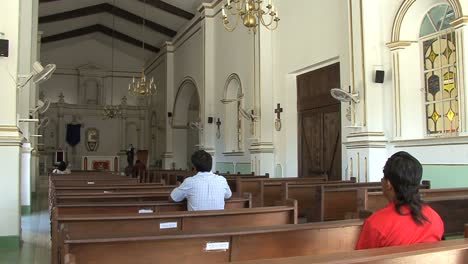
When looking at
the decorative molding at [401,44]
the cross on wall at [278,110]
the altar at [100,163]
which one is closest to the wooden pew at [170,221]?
the decorative molding at [401,44]

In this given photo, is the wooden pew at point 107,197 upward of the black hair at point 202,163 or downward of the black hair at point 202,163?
downward

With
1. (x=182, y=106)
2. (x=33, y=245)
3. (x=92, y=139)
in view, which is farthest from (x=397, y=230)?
(x=92, y=139)

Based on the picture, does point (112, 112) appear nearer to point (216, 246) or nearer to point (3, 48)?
point (3, 48)

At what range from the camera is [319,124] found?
30.7ft

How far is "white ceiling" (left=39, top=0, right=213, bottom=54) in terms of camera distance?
1555cm

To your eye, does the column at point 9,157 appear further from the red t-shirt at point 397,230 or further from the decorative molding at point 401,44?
the decorative molding at point 401,44

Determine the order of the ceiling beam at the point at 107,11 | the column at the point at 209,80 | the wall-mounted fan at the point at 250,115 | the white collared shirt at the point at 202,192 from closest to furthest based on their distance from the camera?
the white collared shirt at the point at 202,192 < the wall-mounted fan at the point at 250,115 < the column at the point at 209,80 < the ceiling beam at the point at 107,11

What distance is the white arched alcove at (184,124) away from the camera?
17406mm

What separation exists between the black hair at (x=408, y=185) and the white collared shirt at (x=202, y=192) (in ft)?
7.15

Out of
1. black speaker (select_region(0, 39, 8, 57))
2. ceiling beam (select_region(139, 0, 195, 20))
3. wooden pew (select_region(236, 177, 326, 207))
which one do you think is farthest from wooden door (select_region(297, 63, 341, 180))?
ceiling beam (select_region(139, 0, 195, 20))

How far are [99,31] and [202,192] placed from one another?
58.4 feet

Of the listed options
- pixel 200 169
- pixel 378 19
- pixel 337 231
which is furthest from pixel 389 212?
pixel 378 19

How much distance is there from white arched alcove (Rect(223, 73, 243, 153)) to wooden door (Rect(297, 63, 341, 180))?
10.0 ft

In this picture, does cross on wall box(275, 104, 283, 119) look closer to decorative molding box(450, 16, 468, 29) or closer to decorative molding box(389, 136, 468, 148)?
decorative molding box(389, 136, 468, 148)
